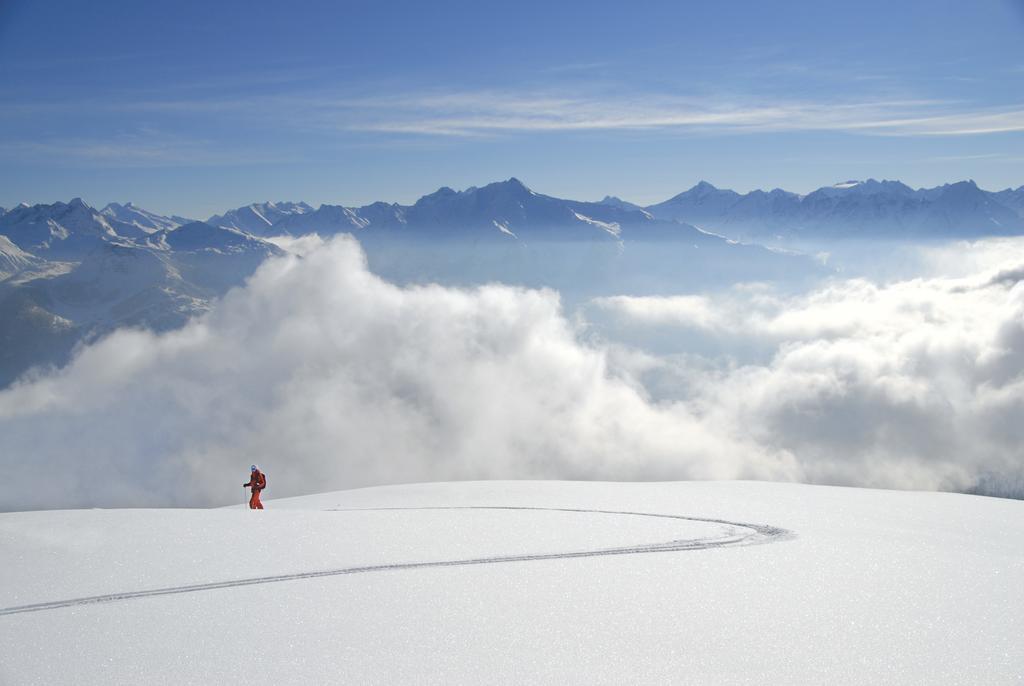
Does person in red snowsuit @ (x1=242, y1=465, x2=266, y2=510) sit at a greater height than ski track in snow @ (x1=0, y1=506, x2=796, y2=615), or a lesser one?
lesser

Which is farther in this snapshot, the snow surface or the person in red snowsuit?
the person in red snowsuit

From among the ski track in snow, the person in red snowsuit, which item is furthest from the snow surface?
the person in red snowsuit

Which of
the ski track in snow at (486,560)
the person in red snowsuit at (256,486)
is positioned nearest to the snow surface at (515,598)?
the ski track in snow at (486,560)

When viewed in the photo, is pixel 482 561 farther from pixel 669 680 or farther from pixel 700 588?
pixel 669 680

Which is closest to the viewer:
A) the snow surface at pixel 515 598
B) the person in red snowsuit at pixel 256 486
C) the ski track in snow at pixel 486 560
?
the snow surface at pixel 515 598

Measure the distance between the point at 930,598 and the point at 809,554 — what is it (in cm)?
240

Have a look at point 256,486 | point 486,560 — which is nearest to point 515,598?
point 486,560

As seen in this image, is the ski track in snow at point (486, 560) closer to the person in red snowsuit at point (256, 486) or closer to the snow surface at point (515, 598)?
the snow surface at point (515, 598)

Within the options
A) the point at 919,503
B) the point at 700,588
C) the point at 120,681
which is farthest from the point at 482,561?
the point at 919,503

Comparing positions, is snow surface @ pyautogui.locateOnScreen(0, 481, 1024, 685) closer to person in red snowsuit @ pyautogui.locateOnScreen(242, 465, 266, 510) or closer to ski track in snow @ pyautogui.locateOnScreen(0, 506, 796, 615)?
ski track in snow @ pyautogui.locateOnScreen(0, 506, 796, 615)

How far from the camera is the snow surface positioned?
29.2 feet

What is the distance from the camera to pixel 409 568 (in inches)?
488

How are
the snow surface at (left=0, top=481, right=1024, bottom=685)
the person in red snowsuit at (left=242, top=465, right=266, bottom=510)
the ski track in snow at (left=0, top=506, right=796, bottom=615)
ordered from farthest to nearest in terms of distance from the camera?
the person in red snowsuit at (left=242, top=465, right=266, bottom=510) → the ski track in snow at (left=0, top=506, right=796, bottom=615) → the snow surface at (left=0, top=481, right=1024, bottom=685)

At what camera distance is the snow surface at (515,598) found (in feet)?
29.2
